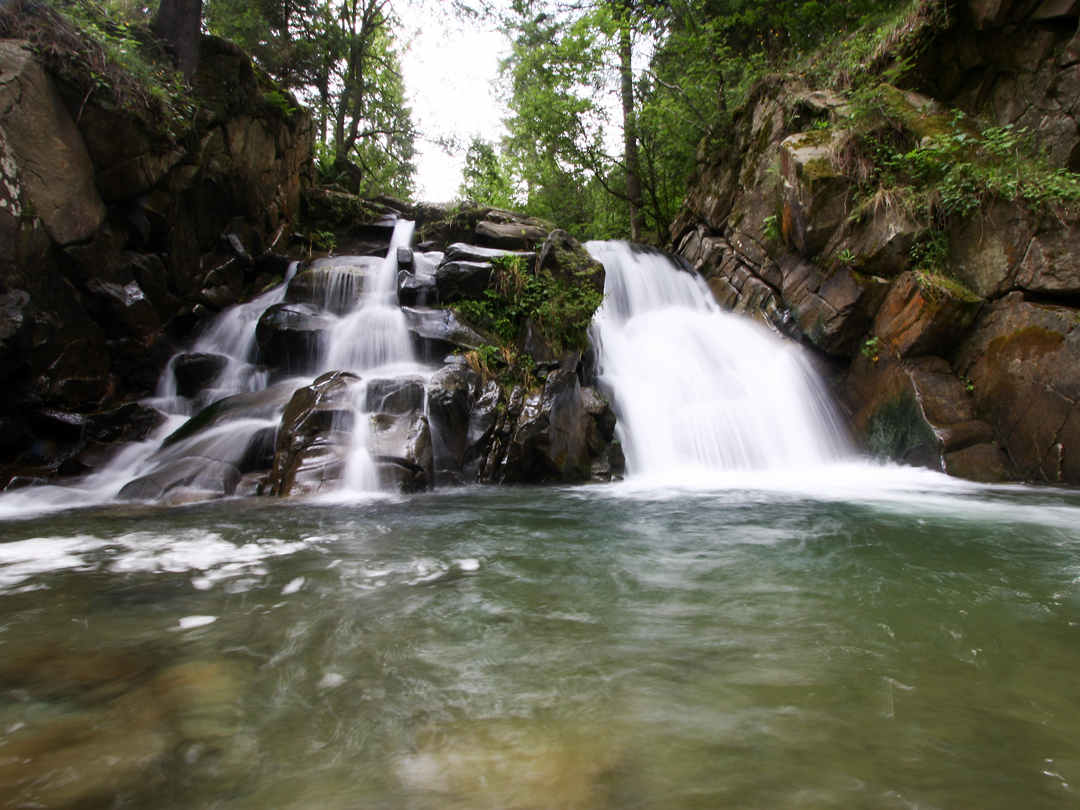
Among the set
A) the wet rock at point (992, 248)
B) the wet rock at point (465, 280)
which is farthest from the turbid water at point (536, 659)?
the wet rock at point (465, 280)

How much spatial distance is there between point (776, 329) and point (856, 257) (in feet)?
6.29

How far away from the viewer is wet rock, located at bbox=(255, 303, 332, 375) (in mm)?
8648

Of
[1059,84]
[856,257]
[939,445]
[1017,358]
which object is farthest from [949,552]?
[1059,84]

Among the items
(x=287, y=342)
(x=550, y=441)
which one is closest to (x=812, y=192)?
(x=550, y=441)

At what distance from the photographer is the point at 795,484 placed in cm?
701

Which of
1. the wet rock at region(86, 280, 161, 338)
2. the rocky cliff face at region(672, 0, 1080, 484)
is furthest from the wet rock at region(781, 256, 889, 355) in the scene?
the wet rock at region(86, 280, 161, 338)

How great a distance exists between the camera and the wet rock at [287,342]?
8648 mm

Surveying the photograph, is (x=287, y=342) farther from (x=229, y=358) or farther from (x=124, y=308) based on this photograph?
(x=124, y=308)

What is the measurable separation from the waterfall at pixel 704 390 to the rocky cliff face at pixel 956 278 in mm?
621

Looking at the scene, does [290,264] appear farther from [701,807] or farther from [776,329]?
[701,807]

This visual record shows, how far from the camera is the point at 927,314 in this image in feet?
25.1

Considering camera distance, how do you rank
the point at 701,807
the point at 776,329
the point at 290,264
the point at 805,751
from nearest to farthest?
the point at 701,807, the point at 805,751, the point at 776,329, the point at 290,264

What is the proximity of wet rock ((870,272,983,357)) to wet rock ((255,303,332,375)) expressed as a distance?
8.99m

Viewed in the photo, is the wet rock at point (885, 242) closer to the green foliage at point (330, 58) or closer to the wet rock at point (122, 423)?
the wet rock at point (122, 423)
